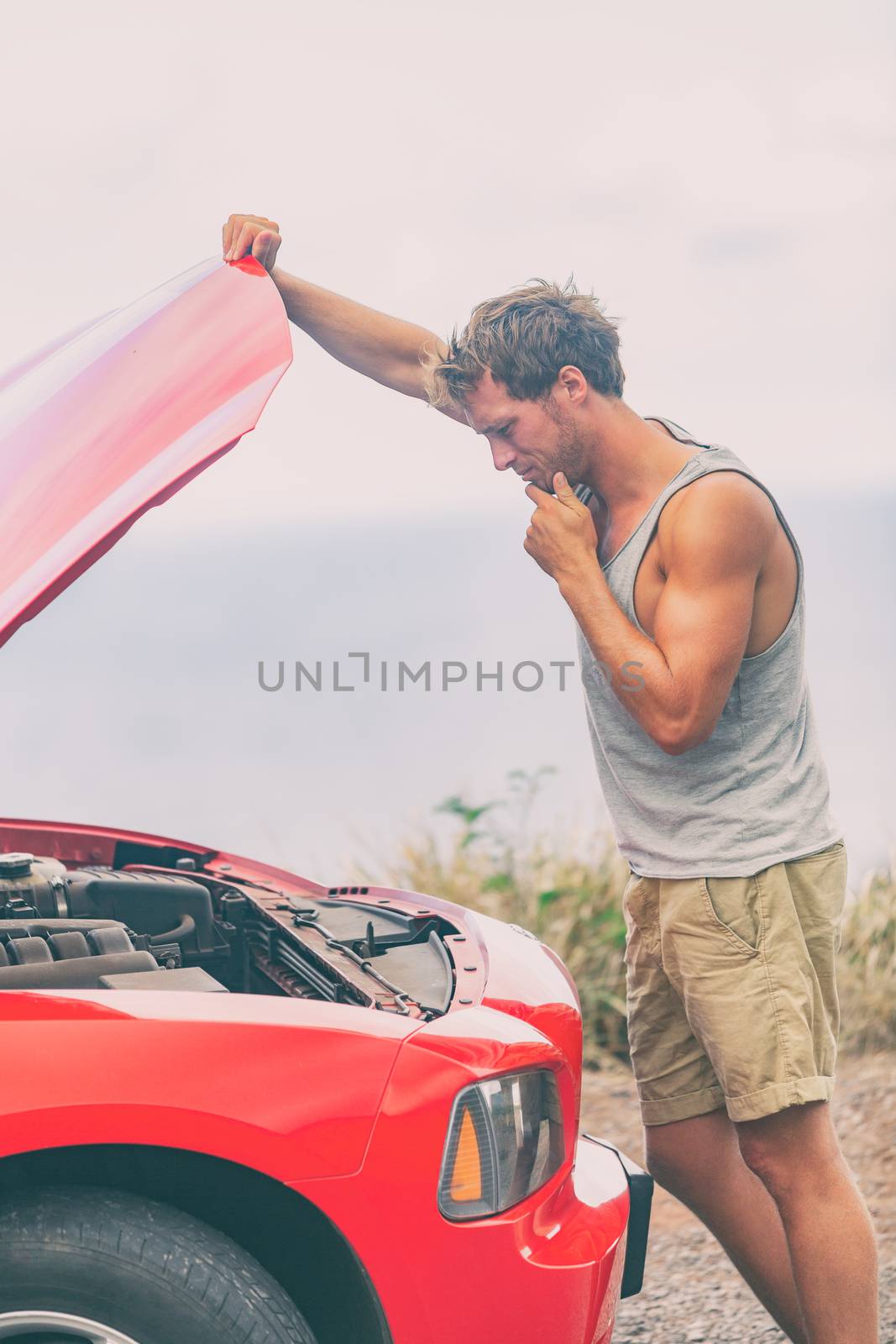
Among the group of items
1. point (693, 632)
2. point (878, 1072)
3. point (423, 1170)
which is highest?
point (693, 632)

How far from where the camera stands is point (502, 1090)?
1.99 meters

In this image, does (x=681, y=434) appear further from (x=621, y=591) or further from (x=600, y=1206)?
(x=600, y=1206)

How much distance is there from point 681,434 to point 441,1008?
133 cm

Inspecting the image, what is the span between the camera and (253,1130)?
1.82m

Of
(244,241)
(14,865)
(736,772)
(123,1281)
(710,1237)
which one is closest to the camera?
(123,1281)

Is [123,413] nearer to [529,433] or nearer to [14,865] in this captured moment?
[529,433]

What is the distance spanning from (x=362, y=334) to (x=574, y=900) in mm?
2727

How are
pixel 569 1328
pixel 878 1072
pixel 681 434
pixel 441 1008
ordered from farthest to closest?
pixel 878 1072, pixel 681 434, pixel 441 1008, pixel 569 1328

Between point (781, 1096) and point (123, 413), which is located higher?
point (123, 413)

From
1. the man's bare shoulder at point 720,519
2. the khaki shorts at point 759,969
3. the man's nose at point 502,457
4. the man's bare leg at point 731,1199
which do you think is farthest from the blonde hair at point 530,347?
the man's bare leg at point 731,1199

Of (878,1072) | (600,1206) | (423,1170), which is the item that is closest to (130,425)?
(423,1170)

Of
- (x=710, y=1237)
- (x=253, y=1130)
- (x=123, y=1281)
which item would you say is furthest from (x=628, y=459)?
(x=710, y=1237)

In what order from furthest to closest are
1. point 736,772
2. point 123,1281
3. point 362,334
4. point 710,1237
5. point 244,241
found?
point 710,1237
point 362,334
point 244,241
point 736,772
point 123,1281

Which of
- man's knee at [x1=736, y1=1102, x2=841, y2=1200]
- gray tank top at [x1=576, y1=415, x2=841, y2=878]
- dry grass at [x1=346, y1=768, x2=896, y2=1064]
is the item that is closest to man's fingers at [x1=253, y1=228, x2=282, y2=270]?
gray tank top at [x1=576, y1=415, x2=841, y2=878]
